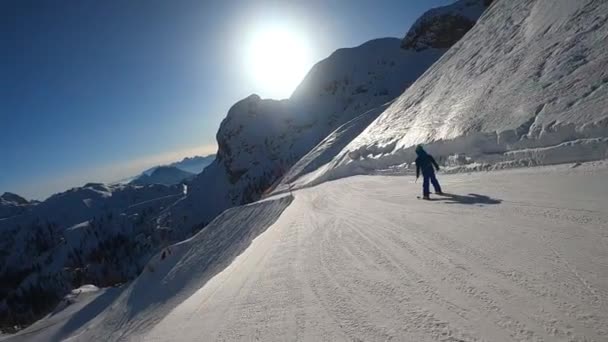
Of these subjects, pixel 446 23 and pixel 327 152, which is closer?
pixel 327 152

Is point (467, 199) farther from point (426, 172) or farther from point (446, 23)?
point (446, 23)

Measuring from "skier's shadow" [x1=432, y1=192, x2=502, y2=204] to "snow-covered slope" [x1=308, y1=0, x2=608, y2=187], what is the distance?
8.69ft

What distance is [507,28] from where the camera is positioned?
21062mm

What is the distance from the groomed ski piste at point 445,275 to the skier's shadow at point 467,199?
0.05 m

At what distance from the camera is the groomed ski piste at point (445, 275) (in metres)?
2.99

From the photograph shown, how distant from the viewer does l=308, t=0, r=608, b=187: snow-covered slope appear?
862cm

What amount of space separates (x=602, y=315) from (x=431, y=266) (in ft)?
6.37

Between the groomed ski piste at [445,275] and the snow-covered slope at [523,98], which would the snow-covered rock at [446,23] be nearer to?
the snow-covered slope at [523,98]

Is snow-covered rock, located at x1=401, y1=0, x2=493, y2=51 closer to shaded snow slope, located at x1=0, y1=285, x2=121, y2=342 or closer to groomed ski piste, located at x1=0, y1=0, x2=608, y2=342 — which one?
groomed ski piste, located at x1=0, y1=0, x2=608, y2=342

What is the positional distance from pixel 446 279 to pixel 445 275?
12 centimetres

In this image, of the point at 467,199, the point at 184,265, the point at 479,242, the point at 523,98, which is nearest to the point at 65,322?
the point at 184,265

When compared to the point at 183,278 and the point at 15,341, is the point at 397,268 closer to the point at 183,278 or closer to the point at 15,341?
the point at 183,278

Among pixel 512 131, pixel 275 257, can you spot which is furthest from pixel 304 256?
pixel 512 131

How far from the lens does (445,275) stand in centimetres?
405
